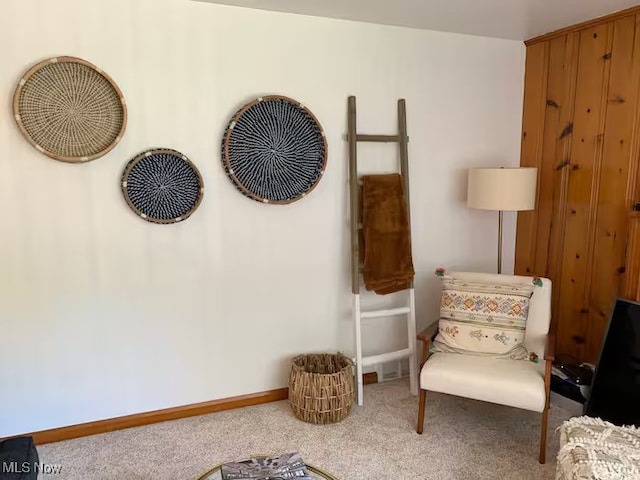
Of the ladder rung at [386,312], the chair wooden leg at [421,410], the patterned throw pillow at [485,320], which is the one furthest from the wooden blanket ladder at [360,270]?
the chair wooden leg at [421,410]

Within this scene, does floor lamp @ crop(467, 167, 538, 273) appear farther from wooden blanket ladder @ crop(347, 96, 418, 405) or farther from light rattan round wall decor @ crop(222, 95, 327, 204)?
A: light rattan round wall decor @ crop(222, 95, 327, 204)

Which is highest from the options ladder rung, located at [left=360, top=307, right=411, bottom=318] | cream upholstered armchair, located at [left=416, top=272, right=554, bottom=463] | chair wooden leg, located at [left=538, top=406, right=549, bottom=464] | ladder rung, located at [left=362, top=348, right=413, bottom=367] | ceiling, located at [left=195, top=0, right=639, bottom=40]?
ceiling, located at [left=195, top=0, right=639, bottom=40]

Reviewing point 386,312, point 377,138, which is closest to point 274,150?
point 377,138

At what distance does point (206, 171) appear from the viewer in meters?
2.79

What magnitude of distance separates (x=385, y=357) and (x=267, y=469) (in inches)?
62.0

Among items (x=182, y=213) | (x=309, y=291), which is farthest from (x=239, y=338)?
(x=182, y=213)

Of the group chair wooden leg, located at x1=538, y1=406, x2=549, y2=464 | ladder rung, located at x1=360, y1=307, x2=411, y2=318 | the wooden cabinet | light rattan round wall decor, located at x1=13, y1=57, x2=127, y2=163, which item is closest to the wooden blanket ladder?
ladder rung, located at x1=360, y1=307, x2=411, y2=318

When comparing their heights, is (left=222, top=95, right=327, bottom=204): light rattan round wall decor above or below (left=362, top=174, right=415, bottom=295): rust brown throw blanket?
above

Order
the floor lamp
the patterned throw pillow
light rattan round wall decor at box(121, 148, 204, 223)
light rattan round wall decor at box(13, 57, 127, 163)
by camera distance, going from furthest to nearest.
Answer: the floor lamp
the patterned throw pillow
light rattan round wall decor at box(121, 148, 204, 223)
light rattan round wall decor at box(13, 57, 127, 163)

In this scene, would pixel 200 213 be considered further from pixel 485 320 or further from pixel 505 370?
pixel 505 370

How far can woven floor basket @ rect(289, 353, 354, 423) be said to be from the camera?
2791 millimetres

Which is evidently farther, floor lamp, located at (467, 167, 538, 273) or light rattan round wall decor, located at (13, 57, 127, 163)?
floor lamp, located at (467, 167, 538, 273)

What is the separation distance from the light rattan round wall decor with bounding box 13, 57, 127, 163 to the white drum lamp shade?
1.99 metres

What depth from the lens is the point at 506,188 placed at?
2965 millimetres
